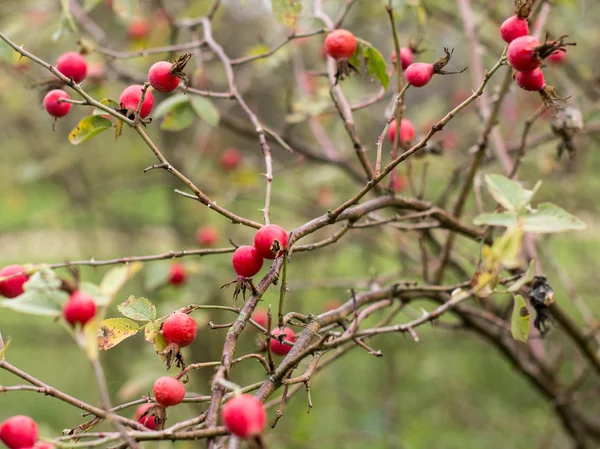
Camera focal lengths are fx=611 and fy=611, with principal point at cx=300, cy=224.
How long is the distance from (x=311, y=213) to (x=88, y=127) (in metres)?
1.91

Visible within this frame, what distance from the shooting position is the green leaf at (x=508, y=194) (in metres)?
0.79

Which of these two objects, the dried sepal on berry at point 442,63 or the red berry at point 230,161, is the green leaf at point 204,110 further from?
the red berry at point 230,161

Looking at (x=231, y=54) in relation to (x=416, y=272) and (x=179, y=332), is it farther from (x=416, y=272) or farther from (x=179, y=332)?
(x=179, y=332)

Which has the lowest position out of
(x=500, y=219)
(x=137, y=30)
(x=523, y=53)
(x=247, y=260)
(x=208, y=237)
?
(x=208, y=237)

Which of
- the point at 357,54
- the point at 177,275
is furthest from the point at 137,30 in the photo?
the point at 357,54

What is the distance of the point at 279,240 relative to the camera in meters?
0.82

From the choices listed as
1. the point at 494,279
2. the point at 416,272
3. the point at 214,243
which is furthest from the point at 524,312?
the point at 214,243

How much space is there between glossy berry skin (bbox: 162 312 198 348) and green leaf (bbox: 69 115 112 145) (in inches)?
14.9

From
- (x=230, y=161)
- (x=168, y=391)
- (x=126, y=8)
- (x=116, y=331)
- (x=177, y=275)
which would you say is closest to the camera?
(x=168, y=391)

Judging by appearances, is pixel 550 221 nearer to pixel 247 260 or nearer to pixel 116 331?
pixel 247 260

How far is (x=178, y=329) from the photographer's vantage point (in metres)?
0.84

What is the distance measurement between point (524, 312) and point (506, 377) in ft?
10.8

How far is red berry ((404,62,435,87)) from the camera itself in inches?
38.7

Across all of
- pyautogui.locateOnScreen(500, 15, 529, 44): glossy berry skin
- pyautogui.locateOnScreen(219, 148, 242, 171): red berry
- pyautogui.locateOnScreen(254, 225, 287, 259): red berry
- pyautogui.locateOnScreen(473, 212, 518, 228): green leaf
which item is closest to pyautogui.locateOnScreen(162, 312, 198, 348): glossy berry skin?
pyautogui.locateOnScreen(254, 225, 287, 259): red berry
